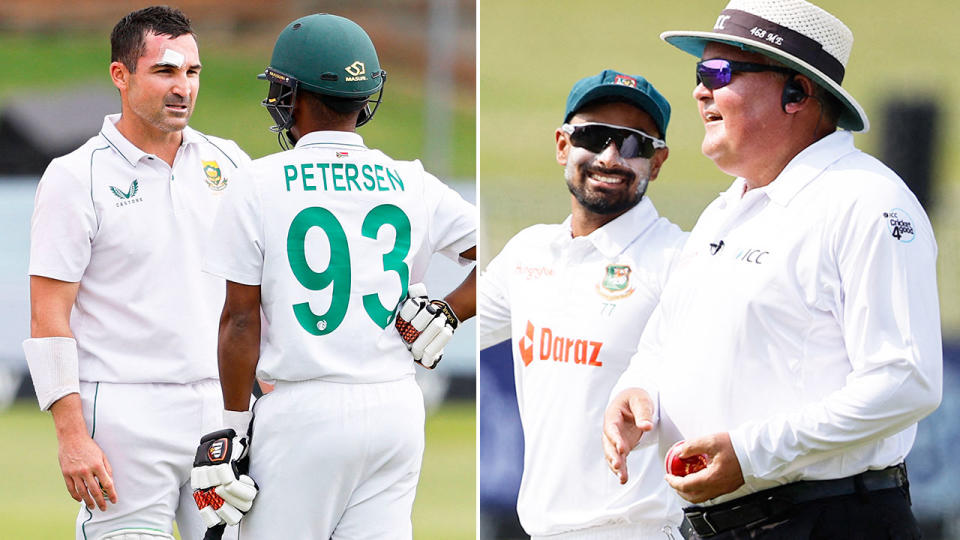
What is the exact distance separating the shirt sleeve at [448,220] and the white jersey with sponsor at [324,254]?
0.30ft

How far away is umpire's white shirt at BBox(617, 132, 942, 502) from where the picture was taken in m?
2.08

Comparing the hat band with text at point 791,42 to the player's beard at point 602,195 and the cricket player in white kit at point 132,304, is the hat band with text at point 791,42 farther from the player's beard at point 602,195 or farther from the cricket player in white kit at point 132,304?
the cricket player in white kit at point 132,304

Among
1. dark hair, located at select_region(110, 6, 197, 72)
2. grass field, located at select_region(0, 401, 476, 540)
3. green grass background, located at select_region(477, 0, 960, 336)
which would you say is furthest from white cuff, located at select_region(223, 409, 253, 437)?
grass field, located at select_region(0, 401, 476, 540)

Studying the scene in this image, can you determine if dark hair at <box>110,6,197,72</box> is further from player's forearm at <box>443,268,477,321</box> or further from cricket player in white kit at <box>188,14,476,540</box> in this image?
player's forearm at <box>443,268,477,321</box>

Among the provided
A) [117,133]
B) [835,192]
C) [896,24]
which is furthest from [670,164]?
[835,192]

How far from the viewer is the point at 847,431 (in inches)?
82.0

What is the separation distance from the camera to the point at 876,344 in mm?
2078

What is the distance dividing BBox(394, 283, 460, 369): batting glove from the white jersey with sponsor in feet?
0.09

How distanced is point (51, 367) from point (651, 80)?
6.19 metres

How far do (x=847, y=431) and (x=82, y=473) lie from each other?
73.1 inches

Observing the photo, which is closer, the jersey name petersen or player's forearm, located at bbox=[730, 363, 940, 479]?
player's forearm, located at bbox=[730, 363, 940, 479]

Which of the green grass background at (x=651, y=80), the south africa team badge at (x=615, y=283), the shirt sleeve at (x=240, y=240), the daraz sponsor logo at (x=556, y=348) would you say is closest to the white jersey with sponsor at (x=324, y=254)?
the shirt sleeve at (x=240, y=240)

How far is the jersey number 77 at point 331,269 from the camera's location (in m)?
2.57

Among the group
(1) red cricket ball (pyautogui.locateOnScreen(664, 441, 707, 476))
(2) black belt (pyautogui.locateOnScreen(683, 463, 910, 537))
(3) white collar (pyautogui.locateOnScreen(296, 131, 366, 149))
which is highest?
(3) white collar (pyautogui.locateOnScreen(296, 131, 366, 149))
